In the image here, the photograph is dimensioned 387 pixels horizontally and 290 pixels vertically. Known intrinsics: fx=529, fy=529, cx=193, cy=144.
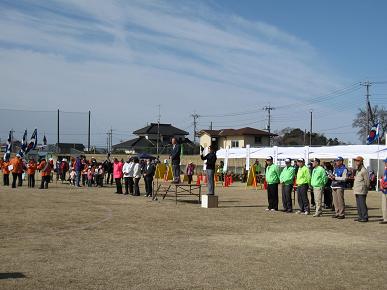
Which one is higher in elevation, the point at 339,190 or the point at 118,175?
the point at 118,175

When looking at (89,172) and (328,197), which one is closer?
(328,197)

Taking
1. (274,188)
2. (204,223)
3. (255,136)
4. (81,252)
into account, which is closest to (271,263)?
(81,252)

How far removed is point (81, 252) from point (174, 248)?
5.58 feet

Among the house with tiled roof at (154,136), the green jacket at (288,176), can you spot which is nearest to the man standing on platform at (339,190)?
the green jacket at (288,176)

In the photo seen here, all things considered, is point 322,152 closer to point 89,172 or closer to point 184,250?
point 89,172

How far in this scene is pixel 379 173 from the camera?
3073 centimetres

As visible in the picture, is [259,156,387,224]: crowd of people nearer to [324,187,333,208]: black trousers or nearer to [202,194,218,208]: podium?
[324,187,333,208]: black trousers

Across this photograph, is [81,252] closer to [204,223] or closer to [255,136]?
[204,223]

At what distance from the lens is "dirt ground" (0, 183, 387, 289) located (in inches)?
280

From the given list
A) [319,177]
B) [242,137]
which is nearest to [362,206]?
[319,177]

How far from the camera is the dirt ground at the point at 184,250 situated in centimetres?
712

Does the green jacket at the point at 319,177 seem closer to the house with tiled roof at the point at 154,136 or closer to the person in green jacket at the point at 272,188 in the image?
the person in green jacket at the point at 272,188

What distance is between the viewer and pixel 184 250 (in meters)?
9.47

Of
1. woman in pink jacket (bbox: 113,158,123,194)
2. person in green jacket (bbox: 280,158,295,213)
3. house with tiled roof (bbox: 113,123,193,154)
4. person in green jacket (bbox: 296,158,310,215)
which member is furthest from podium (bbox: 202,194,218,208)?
house with tiled roof (bbox: 113,123,193,154)
